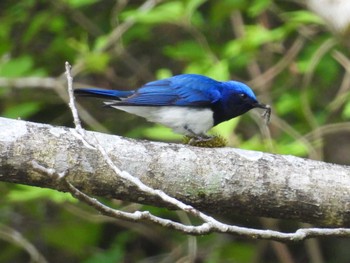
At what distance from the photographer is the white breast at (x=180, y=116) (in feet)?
13.4

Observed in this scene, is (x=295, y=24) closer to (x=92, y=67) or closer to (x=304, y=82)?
(x=304, y=82)

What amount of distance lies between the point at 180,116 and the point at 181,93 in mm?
174

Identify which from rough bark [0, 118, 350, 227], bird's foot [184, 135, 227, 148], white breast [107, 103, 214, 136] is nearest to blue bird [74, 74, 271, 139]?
white breast [107, 103, 214, 136]

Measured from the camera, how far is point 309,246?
6.24 metres

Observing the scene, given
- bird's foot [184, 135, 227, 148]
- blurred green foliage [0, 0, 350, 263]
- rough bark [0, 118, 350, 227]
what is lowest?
rough bark [0, 118, 350, 227]

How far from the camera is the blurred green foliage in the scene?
5328 mm

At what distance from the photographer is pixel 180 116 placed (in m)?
4.18

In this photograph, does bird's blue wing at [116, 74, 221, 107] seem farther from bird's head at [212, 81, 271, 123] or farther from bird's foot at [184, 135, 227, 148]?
bird's foot at [184, 135, 227, 148]

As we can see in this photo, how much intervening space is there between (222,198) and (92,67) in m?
2.66

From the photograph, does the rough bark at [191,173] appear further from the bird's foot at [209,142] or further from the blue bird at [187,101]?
the blue bird at [187,101]

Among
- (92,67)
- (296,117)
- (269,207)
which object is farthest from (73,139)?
(296,117)

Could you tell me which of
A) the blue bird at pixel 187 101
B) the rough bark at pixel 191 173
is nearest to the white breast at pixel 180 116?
the blue bird at pixel 187 101

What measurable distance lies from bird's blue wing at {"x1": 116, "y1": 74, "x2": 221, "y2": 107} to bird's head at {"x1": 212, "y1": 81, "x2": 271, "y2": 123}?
1.6 inches

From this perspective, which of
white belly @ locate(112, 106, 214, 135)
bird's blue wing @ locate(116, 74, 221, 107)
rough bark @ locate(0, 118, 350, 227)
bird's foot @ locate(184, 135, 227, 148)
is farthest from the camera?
bird's blue wing @ locate(116, 74, 221, 107)
